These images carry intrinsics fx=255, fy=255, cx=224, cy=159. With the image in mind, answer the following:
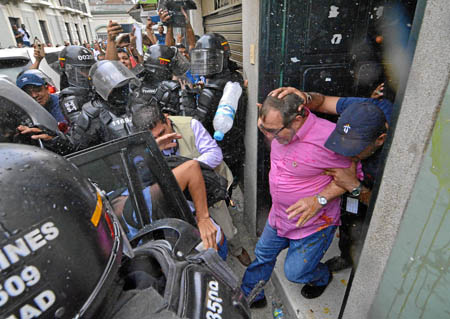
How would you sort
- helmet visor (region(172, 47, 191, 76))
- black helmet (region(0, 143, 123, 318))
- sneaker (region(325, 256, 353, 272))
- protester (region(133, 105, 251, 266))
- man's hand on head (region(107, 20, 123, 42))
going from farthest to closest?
helmet visor (region(172, 47, 191, 76)) → man's hand on head (region(107, 20, 123, 42)) → sneaker (region(325, 256, 353, 272)) → protester (region(133, 105, 251, 266)) → black helmet (region(0, 143, 123, 318))

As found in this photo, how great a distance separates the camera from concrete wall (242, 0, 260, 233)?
2264 millimetres

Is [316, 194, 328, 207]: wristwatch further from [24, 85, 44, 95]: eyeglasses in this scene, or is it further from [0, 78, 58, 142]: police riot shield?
[24, 85, 44, 95]: eyeglasses

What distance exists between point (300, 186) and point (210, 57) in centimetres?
197

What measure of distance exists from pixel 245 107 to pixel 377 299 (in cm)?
209

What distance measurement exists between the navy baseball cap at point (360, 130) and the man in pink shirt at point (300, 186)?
145 millimetres

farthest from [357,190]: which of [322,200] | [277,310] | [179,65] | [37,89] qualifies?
[37,89]

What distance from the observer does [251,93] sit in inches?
102

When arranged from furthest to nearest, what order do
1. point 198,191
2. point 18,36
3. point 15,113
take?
point 18,36 → point 15,113 → point 198,191

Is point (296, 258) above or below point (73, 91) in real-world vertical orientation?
below

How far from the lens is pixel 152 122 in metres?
1.98

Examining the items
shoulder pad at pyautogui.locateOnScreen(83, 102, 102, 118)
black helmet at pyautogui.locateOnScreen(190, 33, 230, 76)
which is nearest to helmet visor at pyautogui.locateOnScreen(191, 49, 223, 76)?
black helmet at pyautogui.locateOnScreen(190, 33, 230, 76)

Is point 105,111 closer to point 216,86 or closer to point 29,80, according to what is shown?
point 216,86

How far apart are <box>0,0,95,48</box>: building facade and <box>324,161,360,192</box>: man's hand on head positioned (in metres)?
21.3

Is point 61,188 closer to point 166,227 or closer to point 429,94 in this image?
point 166,227
